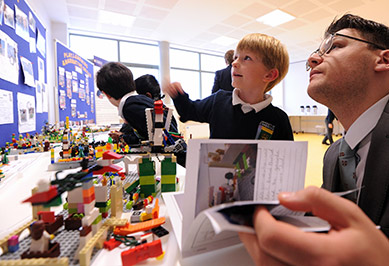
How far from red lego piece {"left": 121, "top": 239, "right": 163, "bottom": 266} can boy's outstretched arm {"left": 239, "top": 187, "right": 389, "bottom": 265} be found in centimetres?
19

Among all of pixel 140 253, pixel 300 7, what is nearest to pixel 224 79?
pixel 140 253

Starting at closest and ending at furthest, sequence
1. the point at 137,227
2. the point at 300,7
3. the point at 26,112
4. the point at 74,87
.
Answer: the point at 137,227, the point at 26,112, the point at 74,87, the point at 300,7

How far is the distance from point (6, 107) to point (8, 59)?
Answer: 1.04 ft

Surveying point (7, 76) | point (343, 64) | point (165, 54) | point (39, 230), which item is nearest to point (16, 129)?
point (7, 76)

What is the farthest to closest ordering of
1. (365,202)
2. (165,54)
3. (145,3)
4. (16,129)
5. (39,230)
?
(165,54) < (145,3) < (16,129) < (365,202) < (39,230)

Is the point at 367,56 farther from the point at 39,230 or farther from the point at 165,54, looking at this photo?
the point at 165,54

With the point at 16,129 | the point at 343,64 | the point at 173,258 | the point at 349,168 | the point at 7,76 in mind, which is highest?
the point at 7,76

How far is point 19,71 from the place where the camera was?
1.59 m

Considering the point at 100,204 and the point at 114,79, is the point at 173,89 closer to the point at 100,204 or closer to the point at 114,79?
the point at 114,79

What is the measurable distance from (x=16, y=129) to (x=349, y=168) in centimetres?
200

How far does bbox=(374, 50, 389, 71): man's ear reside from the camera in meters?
0.63

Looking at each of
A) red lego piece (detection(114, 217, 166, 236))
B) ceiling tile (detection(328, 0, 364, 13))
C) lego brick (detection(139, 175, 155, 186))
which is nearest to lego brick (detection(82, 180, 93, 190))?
red lego piece (detection(114, 217, 166, 236))

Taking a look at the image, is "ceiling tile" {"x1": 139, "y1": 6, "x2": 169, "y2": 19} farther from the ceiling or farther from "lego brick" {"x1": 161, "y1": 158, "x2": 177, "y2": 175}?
"lego brick" {"x1": 161, "y1": 158, "x2": 177, "y2": 175}

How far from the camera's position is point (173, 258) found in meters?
0.40
